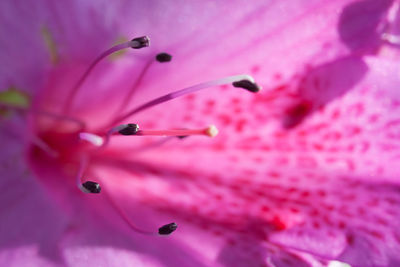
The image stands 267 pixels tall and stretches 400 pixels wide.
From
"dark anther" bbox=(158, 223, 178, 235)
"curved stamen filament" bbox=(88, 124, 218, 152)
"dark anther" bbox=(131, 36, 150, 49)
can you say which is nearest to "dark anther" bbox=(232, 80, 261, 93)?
A: "curved stamen filament" bbox=(88, 124, 218, 152)

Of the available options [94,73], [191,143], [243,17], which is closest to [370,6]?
[243,17]

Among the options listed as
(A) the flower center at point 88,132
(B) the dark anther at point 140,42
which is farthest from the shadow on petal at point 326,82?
(B) the dark anther at point 140,42

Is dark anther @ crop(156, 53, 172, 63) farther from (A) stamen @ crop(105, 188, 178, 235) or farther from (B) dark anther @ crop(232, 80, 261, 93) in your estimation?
(A) stamen @ crop(105, 188, 178, 235)

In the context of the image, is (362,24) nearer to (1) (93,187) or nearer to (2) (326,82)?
(2) (326,82)

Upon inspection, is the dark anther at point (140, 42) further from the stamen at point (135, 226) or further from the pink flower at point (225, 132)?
the stamen at point (135, 226)

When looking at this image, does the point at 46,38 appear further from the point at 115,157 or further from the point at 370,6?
the point at 370,6

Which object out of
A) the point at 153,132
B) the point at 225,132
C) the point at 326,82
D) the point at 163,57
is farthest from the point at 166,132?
the point at 326,82
